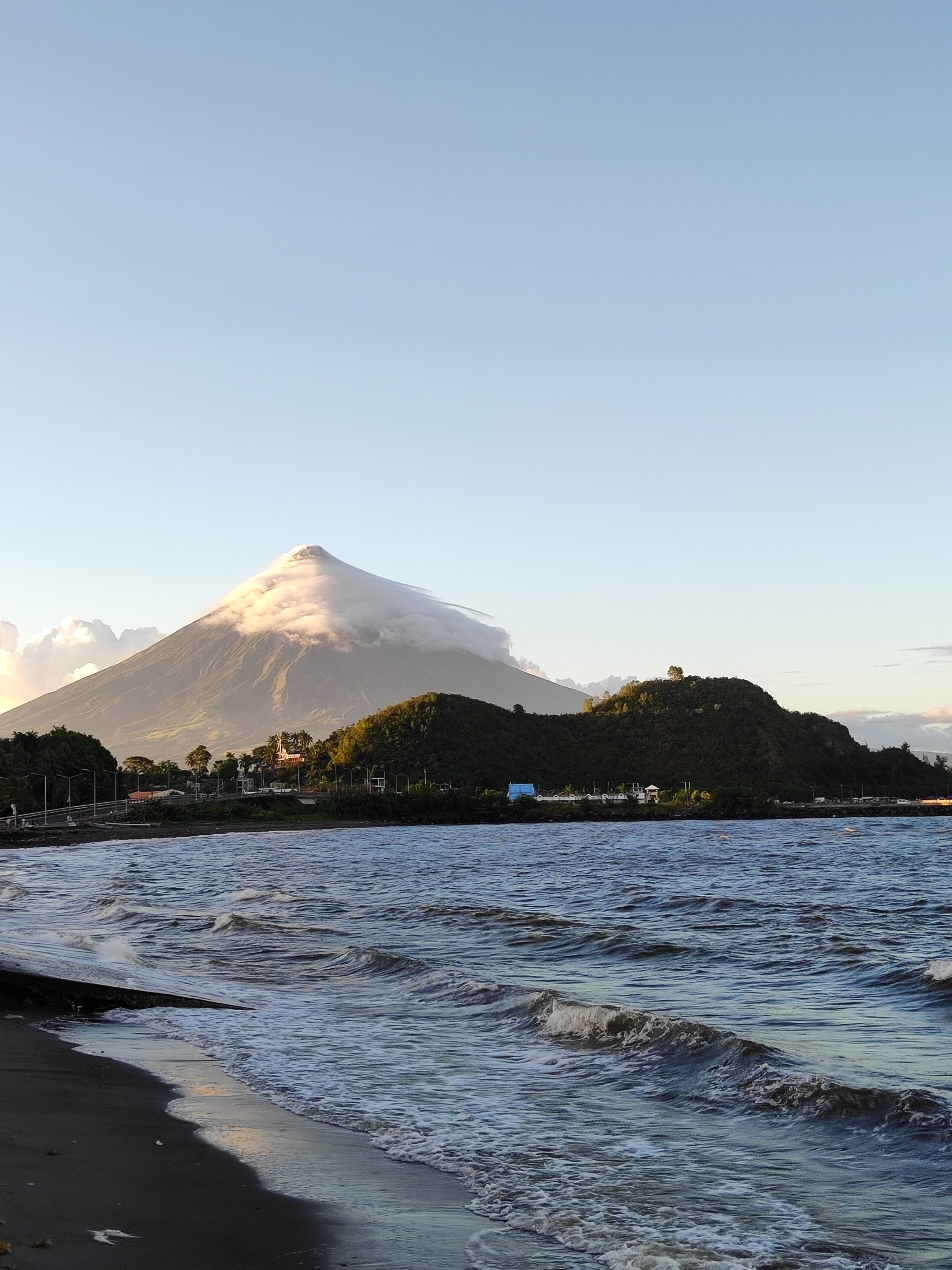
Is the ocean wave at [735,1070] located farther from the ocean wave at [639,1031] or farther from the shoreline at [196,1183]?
the shoreline at [196,1183]

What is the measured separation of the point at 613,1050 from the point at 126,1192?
729 centimetres

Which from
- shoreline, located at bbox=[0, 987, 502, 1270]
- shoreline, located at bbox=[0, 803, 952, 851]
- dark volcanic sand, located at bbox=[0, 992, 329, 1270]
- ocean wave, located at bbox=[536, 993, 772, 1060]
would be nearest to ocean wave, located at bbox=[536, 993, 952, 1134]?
ocean wave, located at bbox=[536, 993, 772, 1060]

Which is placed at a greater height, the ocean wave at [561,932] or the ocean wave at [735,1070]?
the ocean wave at [735,1070]

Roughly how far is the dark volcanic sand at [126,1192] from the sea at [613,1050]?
131 centimetres

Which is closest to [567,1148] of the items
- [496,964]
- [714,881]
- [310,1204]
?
[310,1204]

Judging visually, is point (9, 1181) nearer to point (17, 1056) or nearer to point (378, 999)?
point (17, 1056)

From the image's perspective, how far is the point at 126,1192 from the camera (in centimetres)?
757

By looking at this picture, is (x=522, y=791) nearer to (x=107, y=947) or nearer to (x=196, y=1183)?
(x=107, y=947)

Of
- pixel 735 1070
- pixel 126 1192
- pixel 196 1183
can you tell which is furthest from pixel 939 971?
pixel 126 1192

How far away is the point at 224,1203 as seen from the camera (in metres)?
7.56

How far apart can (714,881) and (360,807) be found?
4654 inches

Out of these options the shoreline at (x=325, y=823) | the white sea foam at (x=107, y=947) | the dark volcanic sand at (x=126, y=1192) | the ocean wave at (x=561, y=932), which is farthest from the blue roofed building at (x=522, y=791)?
the dark volcanic sand at (x=126, y=1192)

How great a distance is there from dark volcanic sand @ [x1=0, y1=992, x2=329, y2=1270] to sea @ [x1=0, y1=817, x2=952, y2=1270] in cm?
131

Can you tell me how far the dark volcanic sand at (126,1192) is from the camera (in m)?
6.41
